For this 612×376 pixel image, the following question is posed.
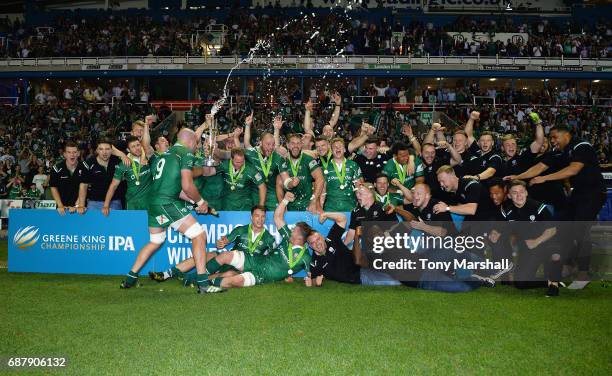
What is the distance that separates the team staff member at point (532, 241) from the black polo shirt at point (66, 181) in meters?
6.40

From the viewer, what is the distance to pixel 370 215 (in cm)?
740

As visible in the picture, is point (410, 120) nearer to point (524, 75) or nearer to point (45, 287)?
point (524, 75)

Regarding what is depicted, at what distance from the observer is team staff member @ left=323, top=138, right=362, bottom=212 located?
8266mm

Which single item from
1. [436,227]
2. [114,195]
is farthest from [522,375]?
[114,195]

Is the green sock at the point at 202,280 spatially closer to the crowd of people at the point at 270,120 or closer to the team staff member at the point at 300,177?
the team staff member at the point at 300,177

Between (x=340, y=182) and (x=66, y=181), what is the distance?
14.1 feet

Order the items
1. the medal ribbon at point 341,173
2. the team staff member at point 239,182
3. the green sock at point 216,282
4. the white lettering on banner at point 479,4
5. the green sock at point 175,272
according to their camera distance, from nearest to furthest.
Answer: the green sock at point 216,282
the green sock at point 175,272
the medal ribbon at point 341,173
the team staff member at point 239,182
the white lettering on banner at point 479,4

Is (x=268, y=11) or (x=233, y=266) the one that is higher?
(x=268, y=11)

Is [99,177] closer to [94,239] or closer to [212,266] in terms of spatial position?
[94,239]

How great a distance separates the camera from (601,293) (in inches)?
275

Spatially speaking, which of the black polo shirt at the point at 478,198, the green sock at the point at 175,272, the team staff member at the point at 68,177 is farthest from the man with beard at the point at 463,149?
the team staff member at the point at 68,177

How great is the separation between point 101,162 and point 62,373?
5365 mm

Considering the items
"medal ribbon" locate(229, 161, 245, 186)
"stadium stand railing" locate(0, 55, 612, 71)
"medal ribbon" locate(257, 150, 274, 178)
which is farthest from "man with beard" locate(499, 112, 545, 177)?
"stadium stand railing" locate(0, 55, 612, 71)

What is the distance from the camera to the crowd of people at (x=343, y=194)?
7070 millimetres
